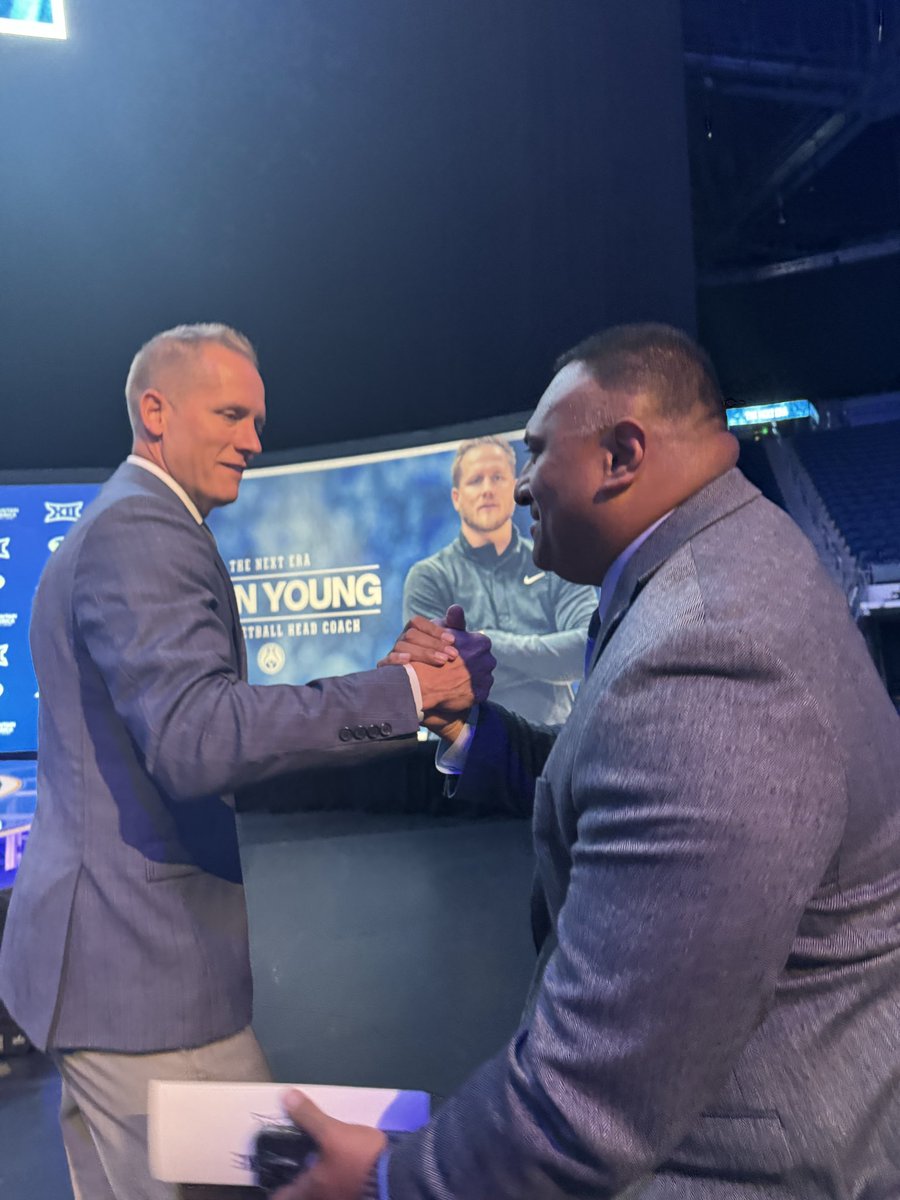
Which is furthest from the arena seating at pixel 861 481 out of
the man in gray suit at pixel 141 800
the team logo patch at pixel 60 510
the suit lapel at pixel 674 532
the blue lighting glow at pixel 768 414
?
the suit lapel at pixel 674 532

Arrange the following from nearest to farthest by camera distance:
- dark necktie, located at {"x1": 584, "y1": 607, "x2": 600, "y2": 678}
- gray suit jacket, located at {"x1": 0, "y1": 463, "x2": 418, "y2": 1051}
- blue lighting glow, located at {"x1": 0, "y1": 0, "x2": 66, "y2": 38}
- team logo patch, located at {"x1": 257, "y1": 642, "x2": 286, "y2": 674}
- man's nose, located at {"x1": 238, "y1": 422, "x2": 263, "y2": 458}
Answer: dark necktie, located at {"x1": 584, "y1": 607, "x2": 600, "y2": 678} < gray suit jacket, located at {"x1": 0, "y1": 463, "x2": 418, "y2": 1051} < man's nose, located at {"x1": 238, "y1": 422, "x2": 263, "y2": 458} < blue lighting glow, located at {"x1": 0, "y1": 0, "x2": 66, "y2": 38} < team logo patch, located at {"x1": 257, "y1": 642, "x2": 286, "y2": 674}

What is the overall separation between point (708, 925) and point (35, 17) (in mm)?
4116

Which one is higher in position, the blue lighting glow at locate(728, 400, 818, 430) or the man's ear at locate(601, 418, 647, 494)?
the blue lighting glow at locate(728, 400, 818, 430)

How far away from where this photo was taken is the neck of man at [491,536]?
4.29 metres

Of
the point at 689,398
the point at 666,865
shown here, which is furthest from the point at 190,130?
the point at 666,865

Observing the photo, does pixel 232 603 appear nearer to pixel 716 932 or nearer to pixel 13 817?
pixel 716 932

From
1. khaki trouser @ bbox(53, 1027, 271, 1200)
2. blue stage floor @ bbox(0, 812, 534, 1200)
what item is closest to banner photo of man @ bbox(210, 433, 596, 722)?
blue stage floor @ bbox(0, 812, 534, 1200)

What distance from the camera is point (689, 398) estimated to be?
2.39 ft

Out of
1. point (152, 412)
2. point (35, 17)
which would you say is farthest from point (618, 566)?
point (35, 17)

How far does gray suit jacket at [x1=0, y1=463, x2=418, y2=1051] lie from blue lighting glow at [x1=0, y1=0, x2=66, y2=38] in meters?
3.20

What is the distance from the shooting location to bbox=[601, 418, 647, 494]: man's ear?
2.37ft

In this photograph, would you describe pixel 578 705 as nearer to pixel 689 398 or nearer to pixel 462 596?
pixel 689 398

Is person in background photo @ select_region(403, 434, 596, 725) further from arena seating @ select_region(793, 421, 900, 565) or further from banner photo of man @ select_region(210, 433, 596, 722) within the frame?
arena seating @ select_region(793, 421, 900, 565)

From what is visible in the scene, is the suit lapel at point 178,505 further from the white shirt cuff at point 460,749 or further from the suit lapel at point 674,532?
the suit lapel at point 674,532
